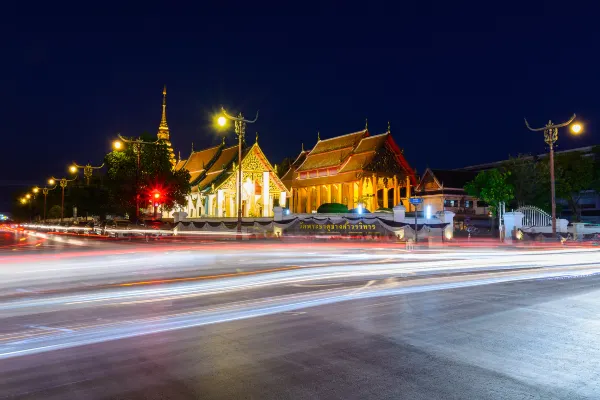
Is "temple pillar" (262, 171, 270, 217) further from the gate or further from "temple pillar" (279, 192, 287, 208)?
the gate

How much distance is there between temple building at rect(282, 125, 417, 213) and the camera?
5591 cm

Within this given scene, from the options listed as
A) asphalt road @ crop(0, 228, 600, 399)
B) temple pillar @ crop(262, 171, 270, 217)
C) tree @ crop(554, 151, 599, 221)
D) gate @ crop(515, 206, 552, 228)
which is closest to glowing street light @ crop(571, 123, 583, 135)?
gate @ crop(515, 206, 552, 228)

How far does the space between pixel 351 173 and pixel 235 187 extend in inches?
526

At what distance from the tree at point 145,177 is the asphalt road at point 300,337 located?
111ft

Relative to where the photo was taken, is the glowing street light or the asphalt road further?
the glowing street light

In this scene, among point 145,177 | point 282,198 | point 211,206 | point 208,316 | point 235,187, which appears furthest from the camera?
point 282,198

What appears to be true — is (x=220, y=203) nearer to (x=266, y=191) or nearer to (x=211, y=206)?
(x=211, y=206)

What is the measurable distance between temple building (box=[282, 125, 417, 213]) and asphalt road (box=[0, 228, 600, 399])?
4110cm

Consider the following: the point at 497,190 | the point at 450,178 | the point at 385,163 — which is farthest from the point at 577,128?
the point at 450,178

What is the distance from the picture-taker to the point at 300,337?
606cm

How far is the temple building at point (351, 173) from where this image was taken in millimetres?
55906

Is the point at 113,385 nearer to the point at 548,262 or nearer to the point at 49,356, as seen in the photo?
the point at 49,356

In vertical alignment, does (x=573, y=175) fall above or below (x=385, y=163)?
below

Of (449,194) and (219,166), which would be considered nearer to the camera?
(219,166)
